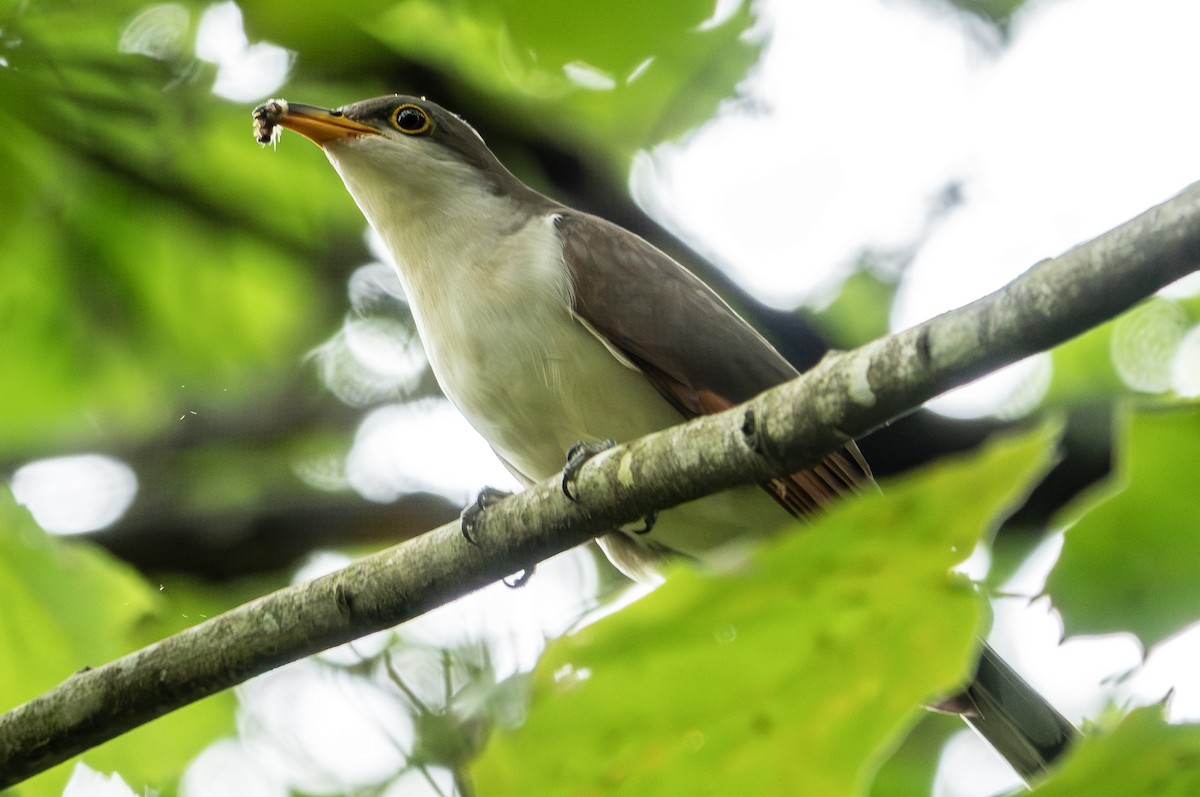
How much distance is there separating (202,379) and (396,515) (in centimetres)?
125

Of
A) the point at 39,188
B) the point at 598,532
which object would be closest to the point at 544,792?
the point at 598,532

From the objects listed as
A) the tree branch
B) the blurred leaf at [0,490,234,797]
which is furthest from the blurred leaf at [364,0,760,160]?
the blurred leaf at [0,490,234,797]

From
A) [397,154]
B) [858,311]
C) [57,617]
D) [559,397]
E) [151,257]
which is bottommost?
[57,617]

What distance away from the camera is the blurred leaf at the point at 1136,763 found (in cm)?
124

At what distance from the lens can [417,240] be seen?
4.79 metres

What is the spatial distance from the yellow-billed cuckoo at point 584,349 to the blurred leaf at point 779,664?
106 inches

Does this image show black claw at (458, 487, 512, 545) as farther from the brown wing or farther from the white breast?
the brown wing

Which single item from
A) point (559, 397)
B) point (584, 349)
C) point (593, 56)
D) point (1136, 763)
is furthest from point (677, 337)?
point (1136, 763)

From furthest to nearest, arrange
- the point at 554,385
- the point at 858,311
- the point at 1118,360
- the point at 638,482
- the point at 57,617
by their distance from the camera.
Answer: the point at 858,311 → the point at 1118,360 → the point at 554,385 → the point at 57,617 → the point at 638,482

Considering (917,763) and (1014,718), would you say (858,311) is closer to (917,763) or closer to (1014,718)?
(917,763)

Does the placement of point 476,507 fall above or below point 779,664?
above

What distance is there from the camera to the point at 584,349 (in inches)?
167

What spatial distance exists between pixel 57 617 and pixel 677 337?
2145 millimetres

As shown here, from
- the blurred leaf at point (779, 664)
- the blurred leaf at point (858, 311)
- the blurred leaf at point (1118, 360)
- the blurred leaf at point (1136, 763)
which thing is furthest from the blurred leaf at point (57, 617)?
the blurred leaf at point (1118, 360)
